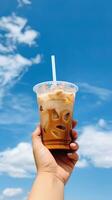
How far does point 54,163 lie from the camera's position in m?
4.34

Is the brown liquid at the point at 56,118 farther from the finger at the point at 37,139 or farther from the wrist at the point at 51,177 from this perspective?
the wrist at the point at 51,177

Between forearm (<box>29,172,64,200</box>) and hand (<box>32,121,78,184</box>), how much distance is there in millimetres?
81

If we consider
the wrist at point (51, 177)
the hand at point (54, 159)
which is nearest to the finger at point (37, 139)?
the hand at point (54, 159)

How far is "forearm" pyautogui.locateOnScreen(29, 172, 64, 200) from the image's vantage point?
3.98 meters

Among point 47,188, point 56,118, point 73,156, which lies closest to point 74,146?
point 73,156

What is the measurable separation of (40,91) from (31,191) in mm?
1191

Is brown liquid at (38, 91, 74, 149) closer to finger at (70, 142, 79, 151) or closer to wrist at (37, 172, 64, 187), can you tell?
finger at (70, 142, 79, 151)

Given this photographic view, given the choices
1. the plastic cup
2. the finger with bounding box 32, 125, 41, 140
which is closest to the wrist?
the plastic cup

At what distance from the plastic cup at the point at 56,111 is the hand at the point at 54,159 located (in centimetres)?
8

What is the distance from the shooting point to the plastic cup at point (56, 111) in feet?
14.1

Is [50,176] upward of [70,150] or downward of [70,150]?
downward

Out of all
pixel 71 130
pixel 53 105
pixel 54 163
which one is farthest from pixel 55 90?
pixel 54 163

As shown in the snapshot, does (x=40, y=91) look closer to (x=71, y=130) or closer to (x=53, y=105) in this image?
(x=53, y=105)

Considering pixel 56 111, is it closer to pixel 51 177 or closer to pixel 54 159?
pixel 54 159
